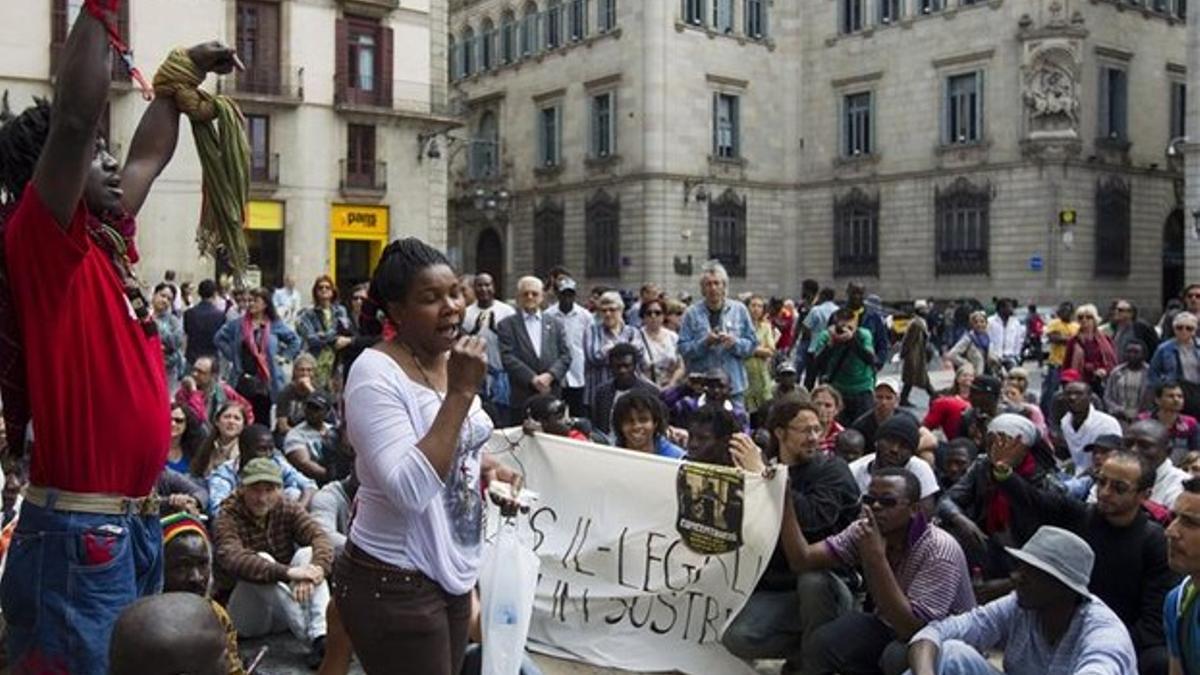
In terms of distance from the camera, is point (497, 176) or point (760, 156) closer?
point (760, 156)

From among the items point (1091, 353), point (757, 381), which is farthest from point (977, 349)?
point (757, 381)

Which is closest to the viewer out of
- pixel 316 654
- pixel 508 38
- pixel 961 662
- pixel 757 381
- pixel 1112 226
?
pixel 961 662

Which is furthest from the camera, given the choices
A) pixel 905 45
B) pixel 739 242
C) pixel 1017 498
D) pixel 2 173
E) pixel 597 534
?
pixel 739 242

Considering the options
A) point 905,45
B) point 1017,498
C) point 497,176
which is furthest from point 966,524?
point 497,176

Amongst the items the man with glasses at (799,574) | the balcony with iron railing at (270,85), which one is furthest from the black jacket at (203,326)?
the balcony with iron railing at (270,85)

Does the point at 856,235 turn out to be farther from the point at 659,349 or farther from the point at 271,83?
the point at 659,349

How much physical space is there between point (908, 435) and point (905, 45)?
111ft

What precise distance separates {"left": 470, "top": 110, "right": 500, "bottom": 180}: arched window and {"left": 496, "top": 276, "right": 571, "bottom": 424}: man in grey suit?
36.1 meters

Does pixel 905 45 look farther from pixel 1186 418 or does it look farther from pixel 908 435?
pixel 908 435

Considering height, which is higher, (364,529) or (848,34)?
(848,34)

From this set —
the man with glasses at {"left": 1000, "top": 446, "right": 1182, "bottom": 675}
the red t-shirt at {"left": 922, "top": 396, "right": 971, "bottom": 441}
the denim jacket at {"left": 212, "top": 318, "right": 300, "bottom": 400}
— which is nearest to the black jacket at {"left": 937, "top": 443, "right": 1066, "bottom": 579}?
the man with glasses at {"left": 1000, "top": 446, "right": 1182, "bottom": 675}

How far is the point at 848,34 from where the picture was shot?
40062mm

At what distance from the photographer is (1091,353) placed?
13.1 metres

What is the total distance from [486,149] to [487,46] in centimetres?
395
